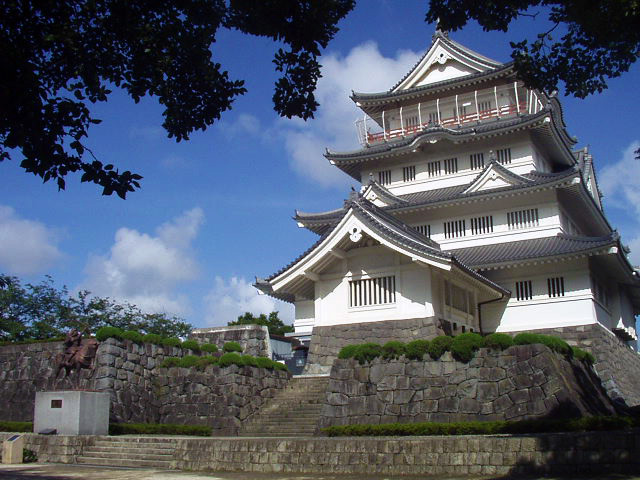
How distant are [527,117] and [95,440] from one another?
23900 mm

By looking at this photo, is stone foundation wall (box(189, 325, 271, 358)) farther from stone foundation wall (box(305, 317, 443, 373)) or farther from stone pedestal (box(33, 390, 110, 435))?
stone pedestal (box(33, 390, 110, 435))

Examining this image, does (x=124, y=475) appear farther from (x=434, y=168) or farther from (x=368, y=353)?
(x=434, y=168)

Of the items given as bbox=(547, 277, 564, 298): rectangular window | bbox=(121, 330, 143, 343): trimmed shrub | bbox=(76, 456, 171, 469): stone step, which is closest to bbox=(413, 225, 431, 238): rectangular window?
bbox=(547, 277, 564, 298): rectangular window

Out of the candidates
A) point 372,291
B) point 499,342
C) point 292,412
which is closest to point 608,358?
point 372,291

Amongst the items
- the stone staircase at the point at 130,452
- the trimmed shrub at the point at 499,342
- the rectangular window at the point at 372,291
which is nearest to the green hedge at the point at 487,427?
the trimmed shrub at the point at 499,342

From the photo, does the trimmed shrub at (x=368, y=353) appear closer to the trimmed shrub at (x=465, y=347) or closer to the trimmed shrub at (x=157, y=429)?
the trimmed shrub at (x=465, y=347)

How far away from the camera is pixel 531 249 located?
28938 millimetres

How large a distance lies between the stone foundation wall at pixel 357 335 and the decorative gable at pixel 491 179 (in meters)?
9.72

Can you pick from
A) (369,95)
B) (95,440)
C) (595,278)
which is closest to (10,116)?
(95,440)

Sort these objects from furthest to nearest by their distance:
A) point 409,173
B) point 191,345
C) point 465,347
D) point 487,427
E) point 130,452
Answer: point 409,173, point 191,345, point 465,347, point 130,452, point 487,427

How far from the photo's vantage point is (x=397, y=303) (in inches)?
969

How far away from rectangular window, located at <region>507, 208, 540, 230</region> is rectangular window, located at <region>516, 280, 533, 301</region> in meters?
3.04

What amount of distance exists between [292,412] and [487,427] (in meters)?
7.17

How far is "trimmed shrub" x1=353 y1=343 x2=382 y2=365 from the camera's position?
1884 centimetres
